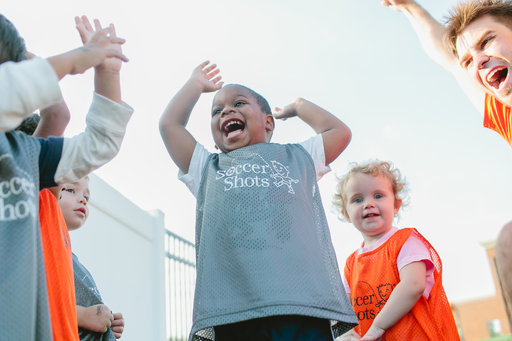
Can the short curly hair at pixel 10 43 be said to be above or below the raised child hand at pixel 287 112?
below

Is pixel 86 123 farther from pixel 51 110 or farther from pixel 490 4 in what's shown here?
pixel 490 4

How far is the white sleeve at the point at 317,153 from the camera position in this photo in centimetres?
231

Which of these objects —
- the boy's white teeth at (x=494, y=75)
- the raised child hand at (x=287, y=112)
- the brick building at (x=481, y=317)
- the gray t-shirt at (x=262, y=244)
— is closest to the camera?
the gray t-shirt at (x=262, y=244)

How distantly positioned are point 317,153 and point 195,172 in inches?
21.1

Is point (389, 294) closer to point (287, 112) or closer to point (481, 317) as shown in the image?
point (287, 112)

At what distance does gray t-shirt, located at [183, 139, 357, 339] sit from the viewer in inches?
71.2

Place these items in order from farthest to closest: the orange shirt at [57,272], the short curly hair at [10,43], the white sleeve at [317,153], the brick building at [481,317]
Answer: the brick building at [481,317] < the white sleeve at [317,153] < the orange shirt at [57,272] < the short curly hair at [10,43]

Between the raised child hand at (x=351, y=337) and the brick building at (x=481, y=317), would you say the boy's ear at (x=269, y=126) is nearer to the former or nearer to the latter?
the raised child hand at (x=351, y=337)

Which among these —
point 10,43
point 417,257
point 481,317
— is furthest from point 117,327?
point 481,317

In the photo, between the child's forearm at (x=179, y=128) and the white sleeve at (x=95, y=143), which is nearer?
the white sleeve at (x=95, y=143)

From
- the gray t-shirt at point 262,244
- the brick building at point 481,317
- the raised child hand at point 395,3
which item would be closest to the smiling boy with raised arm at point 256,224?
the gray t-shirt at point 262,244

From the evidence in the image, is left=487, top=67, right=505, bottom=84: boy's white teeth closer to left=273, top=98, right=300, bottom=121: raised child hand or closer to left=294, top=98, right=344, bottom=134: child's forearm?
left=294, top=98, right=344, bottom=134: child's forearm

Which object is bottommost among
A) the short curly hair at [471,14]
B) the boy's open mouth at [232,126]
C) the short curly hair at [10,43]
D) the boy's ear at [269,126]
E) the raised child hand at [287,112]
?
the short curly hair at [10,43]

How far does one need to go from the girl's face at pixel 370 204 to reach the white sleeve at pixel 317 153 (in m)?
0.58
